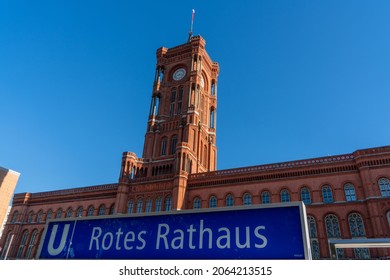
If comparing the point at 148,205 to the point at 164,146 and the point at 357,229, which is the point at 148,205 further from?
the point at 357,229

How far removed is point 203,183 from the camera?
34750 mm

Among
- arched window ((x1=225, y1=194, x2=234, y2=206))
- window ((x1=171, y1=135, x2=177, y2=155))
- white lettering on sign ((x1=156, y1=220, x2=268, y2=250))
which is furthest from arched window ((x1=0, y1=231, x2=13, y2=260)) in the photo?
white lettering on sign ((x1=156, y1=220, x2=268, y2=250))

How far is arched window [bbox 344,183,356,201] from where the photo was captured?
27.2 metres

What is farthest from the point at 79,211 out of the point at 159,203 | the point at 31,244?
the point at 159,203

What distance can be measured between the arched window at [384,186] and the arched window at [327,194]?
169 inches

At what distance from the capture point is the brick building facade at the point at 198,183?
2638cm

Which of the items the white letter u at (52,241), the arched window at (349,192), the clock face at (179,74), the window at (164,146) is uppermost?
Answer: the clock face at (179,74)

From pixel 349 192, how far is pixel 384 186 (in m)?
2.96

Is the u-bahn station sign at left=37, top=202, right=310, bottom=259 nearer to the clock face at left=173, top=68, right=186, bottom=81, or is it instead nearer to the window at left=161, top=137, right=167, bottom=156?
the window at left=161, top=137, right=167, bottom=156

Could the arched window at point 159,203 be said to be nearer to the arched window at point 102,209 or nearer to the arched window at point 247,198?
the arched window at point 102,209

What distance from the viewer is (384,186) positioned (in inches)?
1023

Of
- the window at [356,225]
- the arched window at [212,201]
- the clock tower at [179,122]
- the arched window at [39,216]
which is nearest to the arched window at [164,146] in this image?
the clock tower at [179,122]

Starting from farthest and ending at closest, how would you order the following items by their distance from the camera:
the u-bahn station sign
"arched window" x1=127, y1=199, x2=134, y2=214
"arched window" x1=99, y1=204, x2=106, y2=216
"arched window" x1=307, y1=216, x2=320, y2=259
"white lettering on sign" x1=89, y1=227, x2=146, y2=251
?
"arched window" x1=99, y1=204, x2=106, y2=216 → "arched window" x1=127, y1=199, x2=134, y2=214 → "arched window" x1=307, y1=216, x2=320, y2=259 → "white lettering on sign" x1=89, y1=227, x2=146, y2=251 → the u-bahn station sign

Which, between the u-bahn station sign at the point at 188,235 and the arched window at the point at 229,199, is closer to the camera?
the u-bahn station sign at the point at 188,235
